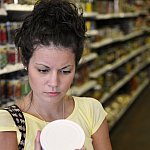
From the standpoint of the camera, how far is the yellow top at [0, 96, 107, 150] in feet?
3.76

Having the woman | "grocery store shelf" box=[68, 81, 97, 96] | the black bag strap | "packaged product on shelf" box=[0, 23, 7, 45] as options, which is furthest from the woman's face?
"grocery store shelf" box=[68, 81, 97, 96]

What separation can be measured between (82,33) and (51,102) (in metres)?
0.26

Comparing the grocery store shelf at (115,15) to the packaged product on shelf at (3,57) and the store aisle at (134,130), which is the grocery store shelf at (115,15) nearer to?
the store aisle at (134,130)

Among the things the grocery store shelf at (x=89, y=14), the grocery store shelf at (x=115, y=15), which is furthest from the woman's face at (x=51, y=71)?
the grocery store shelf at (x=115, y=15)

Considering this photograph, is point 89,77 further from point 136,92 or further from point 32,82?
point 32,82

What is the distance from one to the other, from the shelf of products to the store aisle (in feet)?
0.41

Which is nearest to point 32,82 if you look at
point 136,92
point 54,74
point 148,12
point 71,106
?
point 54,74

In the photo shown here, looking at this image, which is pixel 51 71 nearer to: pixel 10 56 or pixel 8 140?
pixel 8 140

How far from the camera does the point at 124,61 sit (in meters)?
6.10

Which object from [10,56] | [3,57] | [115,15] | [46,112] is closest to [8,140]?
[46,112]

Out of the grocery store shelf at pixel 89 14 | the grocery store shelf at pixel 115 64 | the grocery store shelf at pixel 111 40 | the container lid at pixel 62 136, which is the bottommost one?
the grocery store shelf at pixel 115 64

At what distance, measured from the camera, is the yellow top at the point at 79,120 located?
1147 millimetres

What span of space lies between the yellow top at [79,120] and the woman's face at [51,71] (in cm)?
10

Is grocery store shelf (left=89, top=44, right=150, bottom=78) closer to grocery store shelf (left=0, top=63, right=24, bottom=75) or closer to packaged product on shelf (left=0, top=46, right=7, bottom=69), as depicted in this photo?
grocery store shelf (left=0, top=63, right=24, bottom=75)
